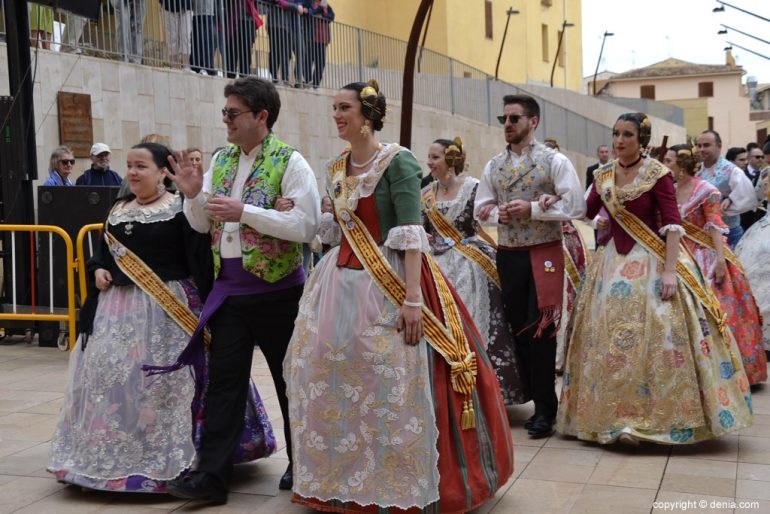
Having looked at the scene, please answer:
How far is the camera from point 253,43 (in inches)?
609

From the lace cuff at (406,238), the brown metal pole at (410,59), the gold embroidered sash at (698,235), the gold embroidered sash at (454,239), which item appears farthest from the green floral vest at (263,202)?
the brown metal pole at (410,59)

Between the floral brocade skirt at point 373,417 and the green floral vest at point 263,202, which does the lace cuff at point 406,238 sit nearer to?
the floral brocade skirt at point 373,417

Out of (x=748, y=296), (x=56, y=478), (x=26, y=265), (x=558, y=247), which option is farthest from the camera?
(x=26, y=265)

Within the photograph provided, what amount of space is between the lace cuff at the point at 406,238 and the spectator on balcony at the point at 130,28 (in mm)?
8977

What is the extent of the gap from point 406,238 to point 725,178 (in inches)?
203

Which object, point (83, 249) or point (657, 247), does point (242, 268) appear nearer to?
point (657, 247)

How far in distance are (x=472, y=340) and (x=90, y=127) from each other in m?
8.15

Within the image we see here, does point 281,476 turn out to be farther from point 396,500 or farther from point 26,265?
point 26,265

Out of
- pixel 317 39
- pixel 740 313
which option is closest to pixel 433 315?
pixel 740 313

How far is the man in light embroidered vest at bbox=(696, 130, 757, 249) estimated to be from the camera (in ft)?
29.3

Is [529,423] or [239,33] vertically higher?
[239,33]

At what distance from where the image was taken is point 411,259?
4.65 metres

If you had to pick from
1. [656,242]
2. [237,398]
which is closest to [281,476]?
[237,398]

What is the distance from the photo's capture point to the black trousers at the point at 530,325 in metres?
6.43
